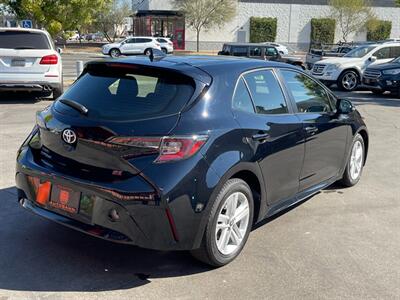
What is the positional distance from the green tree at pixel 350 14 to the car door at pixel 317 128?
48.4 metres

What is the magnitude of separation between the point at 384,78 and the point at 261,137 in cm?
1272

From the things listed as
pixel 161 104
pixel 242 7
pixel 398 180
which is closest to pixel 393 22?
pixel 242 7

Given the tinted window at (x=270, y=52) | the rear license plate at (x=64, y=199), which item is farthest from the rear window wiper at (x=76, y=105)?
the tinted window at (x=270, y=52)

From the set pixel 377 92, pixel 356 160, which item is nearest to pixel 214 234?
pixel 356 160

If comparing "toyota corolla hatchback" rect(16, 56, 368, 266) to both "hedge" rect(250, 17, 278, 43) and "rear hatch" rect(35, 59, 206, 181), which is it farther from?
"hedge" rect(250, 17, 278, 43)

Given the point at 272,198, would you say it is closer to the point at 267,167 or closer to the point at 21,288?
the point at 267,167

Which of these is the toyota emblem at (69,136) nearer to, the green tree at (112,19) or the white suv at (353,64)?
the white suv at (353,64)

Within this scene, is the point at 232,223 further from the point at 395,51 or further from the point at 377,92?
the point at 395,51

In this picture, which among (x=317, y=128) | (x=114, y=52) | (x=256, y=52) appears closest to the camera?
(x=317, y=128)

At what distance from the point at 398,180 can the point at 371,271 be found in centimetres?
289

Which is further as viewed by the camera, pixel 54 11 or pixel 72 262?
pixel 54 11

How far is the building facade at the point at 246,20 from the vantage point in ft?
163

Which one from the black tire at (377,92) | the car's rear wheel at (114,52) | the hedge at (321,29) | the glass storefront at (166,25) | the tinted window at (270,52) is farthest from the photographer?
the hedge at (321,29)

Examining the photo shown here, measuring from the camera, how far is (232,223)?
3.83 metres
